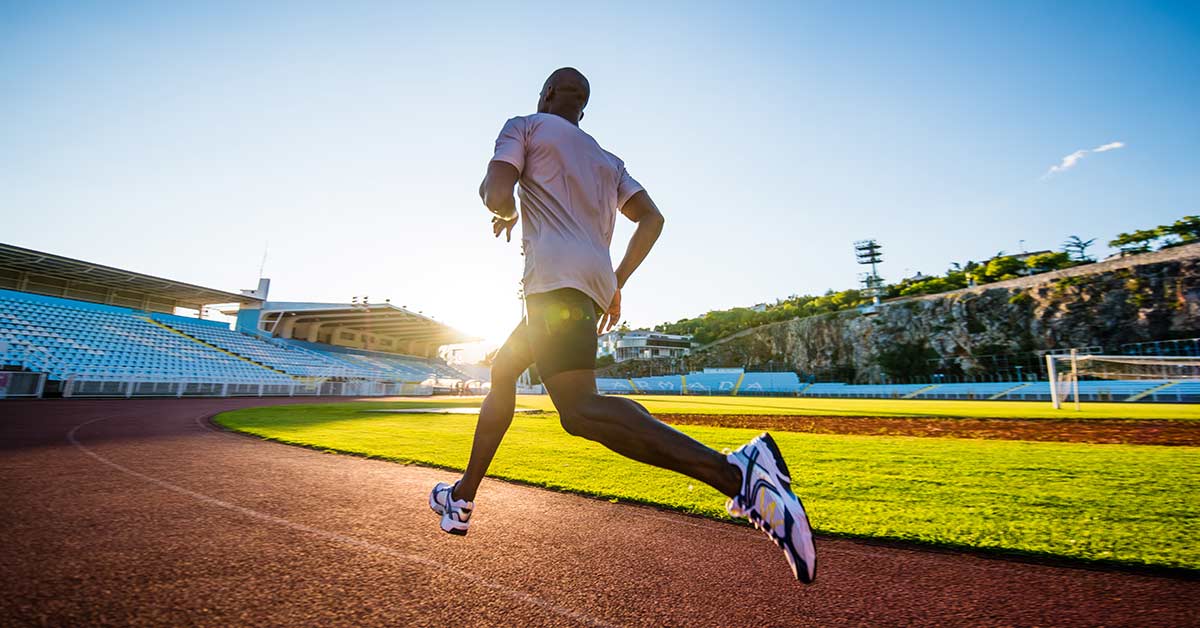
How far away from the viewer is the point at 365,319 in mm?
42344

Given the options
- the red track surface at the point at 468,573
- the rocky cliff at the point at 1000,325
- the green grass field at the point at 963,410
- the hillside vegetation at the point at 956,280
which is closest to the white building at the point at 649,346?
the hillside vegetation at the point at 956,280

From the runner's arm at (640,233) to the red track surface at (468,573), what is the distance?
1363 mm

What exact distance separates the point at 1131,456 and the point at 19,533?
9887 mm

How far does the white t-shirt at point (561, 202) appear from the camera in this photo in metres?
1.93

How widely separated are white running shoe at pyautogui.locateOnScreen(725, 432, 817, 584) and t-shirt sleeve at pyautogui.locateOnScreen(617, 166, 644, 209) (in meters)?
1.27

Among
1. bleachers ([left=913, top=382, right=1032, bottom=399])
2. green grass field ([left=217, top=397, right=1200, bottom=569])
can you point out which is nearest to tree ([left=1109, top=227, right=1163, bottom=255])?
bleachers ([left=913, top=382, right=1032, bottom=399])

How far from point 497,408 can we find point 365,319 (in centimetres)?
4498

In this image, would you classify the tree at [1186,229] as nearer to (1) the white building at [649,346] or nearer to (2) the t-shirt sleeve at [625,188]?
(1) the white building at [649,346]

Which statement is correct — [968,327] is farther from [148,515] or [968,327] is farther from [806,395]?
[148,515]

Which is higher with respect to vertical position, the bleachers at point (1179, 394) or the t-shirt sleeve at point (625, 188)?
the t-shirt sleeve at point (625, 188)

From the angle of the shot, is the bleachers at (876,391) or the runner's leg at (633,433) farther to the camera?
the bleachers at (876,391)

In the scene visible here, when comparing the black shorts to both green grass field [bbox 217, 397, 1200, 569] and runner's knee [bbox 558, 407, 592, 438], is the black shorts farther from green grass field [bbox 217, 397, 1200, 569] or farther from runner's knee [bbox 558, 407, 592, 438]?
green grass field [bbox 217, 397, 1200, 569]

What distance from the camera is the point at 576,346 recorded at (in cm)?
181

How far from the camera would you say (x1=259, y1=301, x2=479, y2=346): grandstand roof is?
37.3m
